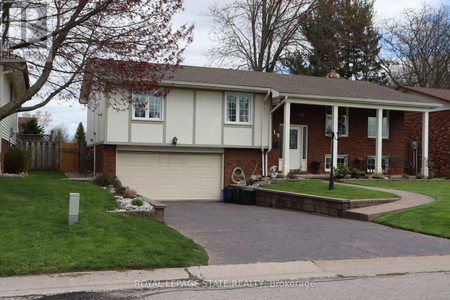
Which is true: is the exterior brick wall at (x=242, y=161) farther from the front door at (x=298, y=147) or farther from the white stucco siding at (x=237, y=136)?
the front door at (x=298, y=147)

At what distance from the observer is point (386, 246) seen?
358 inches

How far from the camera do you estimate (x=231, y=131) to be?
2016cm

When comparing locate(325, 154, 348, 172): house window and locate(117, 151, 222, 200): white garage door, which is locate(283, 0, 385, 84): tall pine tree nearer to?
locate(325, 154, 348, 172): house window

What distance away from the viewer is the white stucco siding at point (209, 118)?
19.7 meters

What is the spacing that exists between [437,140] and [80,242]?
73.9 feet

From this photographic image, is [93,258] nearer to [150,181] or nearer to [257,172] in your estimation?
[150,181]

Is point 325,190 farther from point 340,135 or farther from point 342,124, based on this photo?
point 342,124

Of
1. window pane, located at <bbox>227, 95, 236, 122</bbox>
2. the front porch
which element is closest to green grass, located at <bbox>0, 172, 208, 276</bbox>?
window pane, located at <bbox>227, 95, 236, 122</bbox>

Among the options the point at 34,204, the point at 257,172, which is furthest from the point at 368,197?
the point at 34,204

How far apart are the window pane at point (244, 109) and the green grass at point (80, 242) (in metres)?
11.1

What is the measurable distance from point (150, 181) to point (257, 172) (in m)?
4.80

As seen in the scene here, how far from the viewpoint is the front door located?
70.2 feet

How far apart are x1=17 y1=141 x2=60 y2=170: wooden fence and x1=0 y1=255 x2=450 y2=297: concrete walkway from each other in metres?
20.4

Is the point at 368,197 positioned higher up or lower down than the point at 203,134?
lower down
